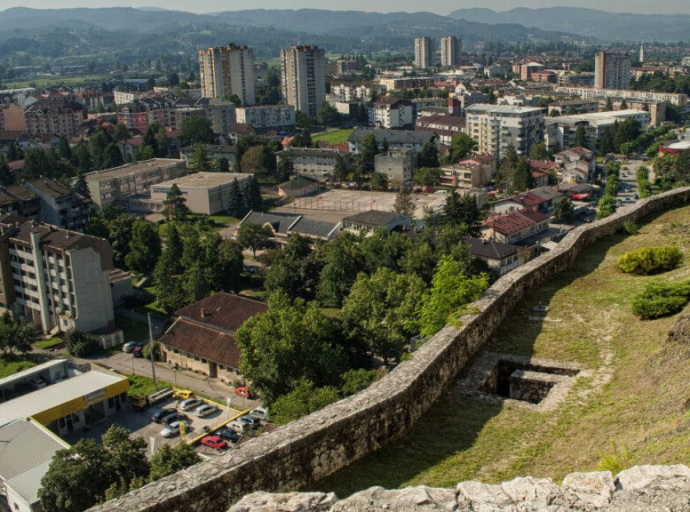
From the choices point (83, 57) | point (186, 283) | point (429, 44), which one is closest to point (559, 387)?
point (186, 283)

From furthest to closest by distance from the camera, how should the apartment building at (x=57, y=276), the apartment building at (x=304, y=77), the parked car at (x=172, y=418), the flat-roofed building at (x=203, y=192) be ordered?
the apartment building at (x=304, y=77), the flat-roofed building at (x=203, y=192), the apartment building at (x=57, y=276), the parked car at (x=172, y=418)

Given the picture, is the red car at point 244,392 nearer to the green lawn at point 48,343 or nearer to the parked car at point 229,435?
the parked car at point 229,435

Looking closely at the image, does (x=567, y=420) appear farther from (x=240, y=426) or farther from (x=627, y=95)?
(x=627, y=95)

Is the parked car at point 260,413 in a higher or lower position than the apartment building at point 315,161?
lower

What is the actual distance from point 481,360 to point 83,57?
526ft

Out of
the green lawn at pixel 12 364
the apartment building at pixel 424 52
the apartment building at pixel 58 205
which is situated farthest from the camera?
the apartment building at pixel 424 52

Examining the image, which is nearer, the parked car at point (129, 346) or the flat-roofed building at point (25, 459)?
the flat-roofed building at point (25, 459)

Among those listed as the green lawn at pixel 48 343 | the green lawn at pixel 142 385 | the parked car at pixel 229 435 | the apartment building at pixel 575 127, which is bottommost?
the green lawn at pixel 48 343

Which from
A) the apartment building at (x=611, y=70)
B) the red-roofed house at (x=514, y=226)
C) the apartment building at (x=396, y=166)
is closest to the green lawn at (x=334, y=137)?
the apartment building at (x=396, y=166)

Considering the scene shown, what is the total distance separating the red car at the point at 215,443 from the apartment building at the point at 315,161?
28.0 m

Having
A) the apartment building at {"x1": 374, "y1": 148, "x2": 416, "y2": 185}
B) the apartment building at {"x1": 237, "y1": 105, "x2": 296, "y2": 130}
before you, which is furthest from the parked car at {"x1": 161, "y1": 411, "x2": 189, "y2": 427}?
the apartment building at {"x1": 237, "y1": 105, "x2": 296, "y2": 130}

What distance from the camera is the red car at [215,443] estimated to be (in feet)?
40.7

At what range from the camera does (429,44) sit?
10812 centimetres

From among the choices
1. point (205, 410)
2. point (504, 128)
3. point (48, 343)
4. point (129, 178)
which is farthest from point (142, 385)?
point (504, 128)
